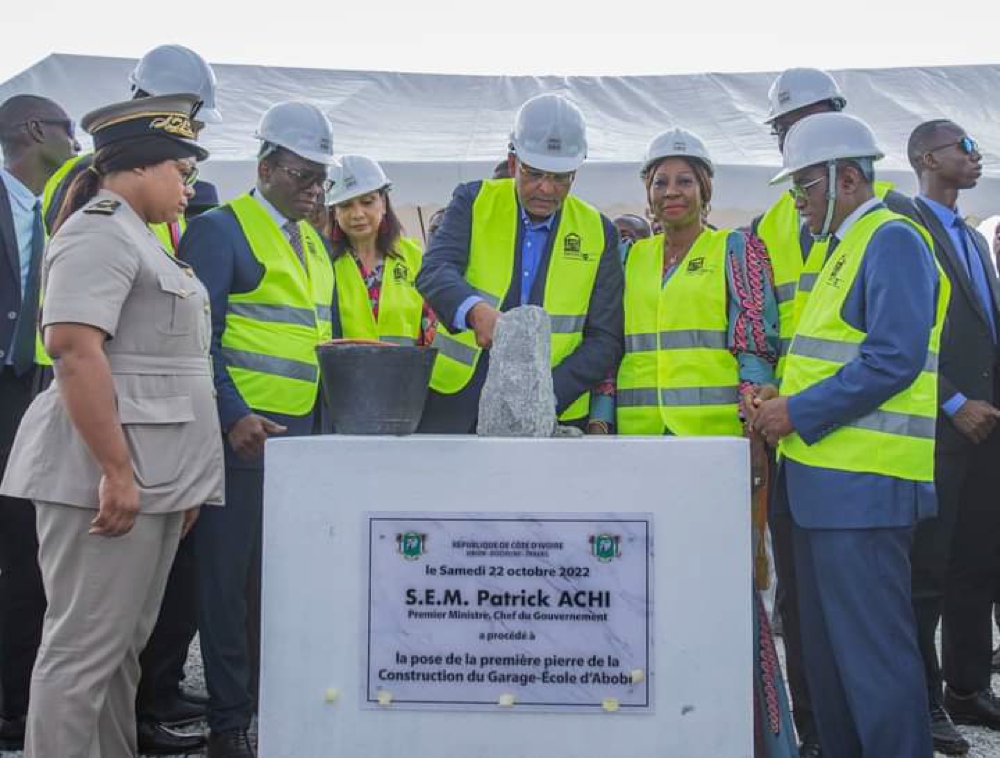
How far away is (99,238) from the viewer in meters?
2.71

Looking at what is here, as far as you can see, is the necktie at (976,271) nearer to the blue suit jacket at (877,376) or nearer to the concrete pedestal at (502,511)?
the blue suit jacket at (877,376)

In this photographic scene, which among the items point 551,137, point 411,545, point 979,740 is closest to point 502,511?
point 411,545

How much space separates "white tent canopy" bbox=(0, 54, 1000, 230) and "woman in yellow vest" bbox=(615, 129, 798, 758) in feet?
15.0

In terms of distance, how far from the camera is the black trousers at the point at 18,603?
3.83 metres

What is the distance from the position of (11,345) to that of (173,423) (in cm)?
146

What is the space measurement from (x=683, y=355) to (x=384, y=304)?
1.41m

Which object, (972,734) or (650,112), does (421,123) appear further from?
(972,734)

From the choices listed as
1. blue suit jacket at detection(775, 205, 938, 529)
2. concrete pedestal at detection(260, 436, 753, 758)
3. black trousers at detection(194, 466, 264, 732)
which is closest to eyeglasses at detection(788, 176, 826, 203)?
blue suit jacket at detection(775, 205, 938, 529)

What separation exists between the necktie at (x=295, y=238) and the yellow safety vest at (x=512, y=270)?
535mm

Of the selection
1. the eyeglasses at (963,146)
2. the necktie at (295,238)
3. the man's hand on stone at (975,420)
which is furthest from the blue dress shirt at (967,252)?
the necktie at (295,238)

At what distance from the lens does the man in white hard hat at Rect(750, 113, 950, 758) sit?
9.95 feet

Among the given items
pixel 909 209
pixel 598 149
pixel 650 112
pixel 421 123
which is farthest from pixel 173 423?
pixel 650 112

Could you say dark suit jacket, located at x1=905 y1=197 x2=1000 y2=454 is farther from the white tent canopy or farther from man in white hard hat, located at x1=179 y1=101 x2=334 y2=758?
the white tent canopy

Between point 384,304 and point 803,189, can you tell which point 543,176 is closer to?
point 803,189
